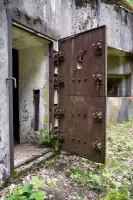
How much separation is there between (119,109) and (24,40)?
4.33m

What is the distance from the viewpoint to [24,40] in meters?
2.87

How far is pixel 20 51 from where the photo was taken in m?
3.38

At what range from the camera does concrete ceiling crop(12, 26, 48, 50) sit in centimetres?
253

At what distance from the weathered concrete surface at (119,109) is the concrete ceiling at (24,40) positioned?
3566 mm

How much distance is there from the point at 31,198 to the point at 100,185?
102 cm

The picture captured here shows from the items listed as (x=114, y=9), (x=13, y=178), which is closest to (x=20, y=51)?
(x=13, y=178)

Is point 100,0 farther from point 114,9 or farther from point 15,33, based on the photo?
point 15,33

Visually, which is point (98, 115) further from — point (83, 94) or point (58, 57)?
point (58, 57)

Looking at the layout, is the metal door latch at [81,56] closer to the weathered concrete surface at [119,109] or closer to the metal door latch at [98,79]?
the metal door latch at [98,79]

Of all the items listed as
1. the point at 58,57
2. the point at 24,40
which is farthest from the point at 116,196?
the point at 24,40

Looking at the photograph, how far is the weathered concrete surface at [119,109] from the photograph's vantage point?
5.91 meters

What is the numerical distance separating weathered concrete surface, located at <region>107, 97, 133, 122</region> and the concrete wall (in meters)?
3.28

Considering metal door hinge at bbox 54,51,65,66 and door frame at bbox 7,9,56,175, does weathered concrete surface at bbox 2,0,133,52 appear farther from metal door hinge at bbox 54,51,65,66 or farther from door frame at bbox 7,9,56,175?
metal door hinge at bbox 54,51,65,66

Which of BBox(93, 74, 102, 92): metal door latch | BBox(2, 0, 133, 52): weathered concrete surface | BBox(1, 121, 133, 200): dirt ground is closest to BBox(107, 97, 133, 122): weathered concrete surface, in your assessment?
BBox(2, 0, 133, 52): weathered concrete surface
